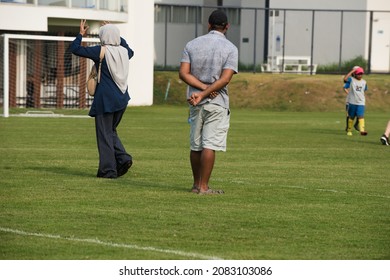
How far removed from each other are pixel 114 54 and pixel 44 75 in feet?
91.1

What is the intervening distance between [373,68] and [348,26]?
10.2 ft

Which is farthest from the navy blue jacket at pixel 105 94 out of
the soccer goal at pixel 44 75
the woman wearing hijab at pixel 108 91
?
the soccer goal at pixel 44 75

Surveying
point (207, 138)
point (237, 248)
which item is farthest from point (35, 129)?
point (237, 248)

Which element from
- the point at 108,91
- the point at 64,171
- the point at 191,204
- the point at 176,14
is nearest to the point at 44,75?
the point at 176,14

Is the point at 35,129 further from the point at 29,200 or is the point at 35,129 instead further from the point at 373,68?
the point at 373,68

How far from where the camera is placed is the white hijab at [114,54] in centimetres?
1605

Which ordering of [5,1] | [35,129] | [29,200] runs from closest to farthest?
[29,200]
[35,129]
[5,1]

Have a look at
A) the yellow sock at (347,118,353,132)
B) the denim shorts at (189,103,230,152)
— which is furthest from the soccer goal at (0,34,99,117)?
the denim shorts at (189,103,230,152)

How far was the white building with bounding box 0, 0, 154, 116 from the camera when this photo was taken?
41.1 meters

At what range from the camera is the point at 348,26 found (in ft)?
203

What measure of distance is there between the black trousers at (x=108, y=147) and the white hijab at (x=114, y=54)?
48 cm

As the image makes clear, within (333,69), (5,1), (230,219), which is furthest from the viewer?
(333,69)

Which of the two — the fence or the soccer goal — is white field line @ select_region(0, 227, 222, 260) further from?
Answer: the fence

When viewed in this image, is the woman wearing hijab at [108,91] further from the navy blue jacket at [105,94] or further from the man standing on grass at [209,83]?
the man standing on grass at [209,83]
